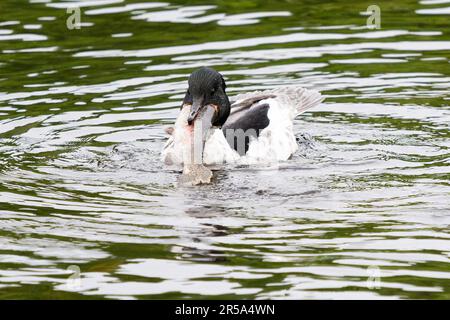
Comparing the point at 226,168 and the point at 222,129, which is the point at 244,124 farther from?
the point at 226,168

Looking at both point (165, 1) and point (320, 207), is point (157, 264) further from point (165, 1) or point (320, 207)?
point (165, 1)

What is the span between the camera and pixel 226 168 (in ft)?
43.1

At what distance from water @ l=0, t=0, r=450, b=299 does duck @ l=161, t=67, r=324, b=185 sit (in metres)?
0.24

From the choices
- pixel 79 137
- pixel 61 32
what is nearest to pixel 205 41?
pixel 61 32

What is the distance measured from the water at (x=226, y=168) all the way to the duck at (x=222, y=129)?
0.24m

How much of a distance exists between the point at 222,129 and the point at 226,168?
35.3 inches

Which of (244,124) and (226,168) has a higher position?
(244,124)

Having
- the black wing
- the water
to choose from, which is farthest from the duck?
the water

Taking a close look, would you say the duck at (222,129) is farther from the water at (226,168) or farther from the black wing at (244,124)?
the water at (226,168)

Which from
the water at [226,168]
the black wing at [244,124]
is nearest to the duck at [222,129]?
the black wing at [244,124]

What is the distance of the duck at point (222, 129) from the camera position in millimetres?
12492

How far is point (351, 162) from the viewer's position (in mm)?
12875

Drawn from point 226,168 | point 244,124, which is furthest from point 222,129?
point 226,168

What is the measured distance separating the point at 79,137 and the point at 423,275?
20.0ft
